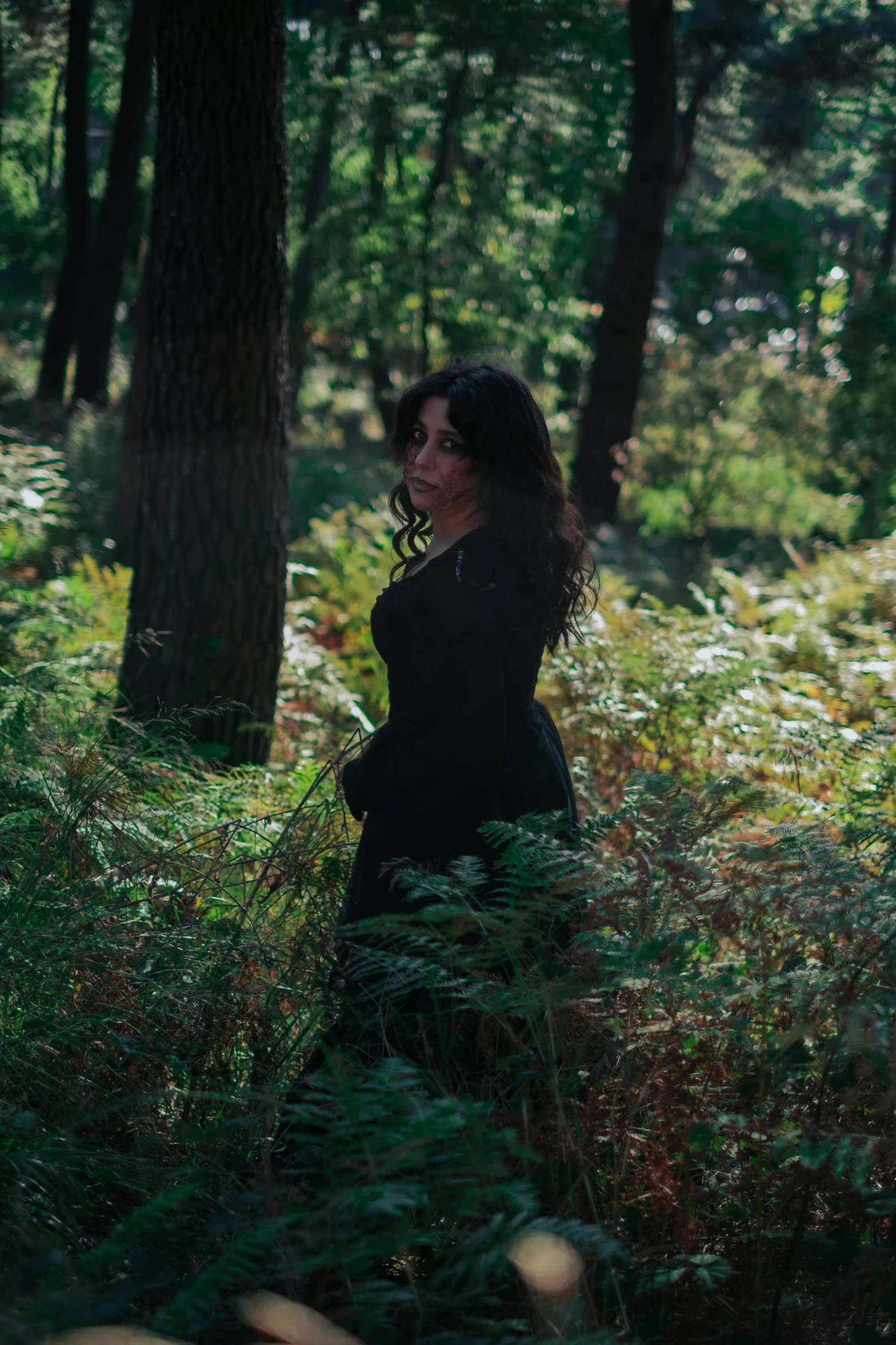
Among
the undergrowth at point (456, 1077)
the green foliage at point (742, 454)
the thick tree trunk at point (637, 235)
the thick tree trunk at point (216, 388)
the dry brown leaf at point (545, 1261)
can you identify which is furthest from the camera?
the green foliage at point (742, 454)

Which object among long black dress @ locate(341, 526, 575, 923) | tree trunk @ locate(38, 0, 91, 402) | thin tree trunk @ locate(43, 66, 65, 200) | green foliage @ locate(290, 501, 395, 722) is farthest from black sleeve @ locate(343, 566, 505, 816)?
thin tree trunk @ locate(43, 66, 65, 200)

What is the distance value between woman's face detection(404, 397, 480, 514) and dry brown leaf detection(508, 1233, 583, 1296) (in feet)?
5.68

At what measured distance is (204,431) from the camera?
5.05 meters

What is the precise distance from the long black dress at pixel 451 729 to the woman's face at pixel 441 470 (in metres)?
0.13

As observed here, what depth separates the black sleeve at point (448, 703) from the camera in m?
2.48

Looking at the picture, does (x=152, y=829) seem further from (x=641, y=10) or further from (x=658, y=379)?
(x=658, y=379)

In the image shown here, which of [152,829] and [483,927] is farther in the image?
[152,829]

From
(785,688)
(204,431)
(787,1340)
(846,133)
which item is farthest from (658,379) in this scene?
(787,1340)

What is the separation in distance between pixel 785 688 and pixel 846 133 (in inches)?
632

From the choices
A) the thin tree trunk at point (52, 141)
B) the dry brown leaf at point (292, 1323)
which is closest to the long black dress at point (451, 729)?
the dry brown leaf at point (292, 1323)

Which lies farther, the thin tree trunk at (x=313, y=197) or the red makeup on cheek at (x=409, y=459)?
the thin tree trunk at (x=313, y=197)

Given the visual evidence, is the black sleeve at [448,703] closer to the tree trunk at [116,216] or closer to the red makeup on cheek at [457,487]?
the red makeup on cheek at [457,487]

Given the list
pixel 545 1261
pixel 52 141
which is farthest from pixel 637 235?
pixel 52 141

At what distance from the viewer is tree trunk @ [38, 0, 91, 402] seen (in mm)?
15258
